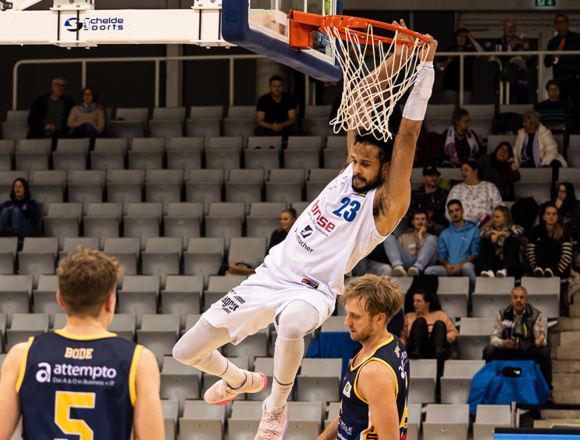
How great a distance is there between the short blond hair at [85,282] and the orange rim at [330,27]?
2.35 meters

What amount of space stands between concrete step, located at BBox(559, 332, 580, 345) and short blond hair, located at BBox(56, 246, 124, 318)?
7.59 metres

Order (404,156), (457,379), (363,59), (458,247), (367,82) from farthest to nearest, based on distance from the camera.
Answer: (458,247) < (457,379) < (363,59) < (367,82) < (404,156)

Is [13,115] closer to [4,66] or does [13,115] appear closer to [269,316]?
[4,66]

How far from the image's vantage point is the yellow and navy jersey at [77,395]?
3.07 m

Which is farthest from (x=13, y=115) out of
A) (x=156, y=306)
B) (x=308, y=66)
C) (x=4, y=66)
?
(x=308, y=66)

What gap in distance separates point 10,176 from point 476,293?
668cm

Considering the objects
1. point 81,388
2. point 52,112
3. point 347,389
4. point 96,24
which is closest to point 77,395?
point 81,388

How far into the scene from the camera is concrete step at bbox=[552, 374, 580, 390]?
30.5 feet

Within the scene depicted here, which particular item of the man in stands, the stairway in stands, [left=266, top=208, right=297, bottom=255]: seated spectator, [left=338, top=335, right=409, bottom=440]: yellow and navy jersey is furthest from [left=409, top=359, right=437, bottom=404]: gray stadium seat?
the man in stands

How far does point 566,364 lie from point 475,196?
2296mm

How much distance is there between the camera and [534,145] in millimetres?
11383

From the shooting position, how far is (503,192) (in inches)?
437

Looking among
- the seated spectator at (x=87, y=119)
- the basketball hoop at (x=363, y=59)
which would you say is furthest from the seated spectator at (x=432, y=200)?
the basketball hoop at (x=363, y=59)

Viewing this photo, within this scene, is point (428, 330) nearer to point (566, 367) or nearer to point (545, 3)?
point (566, 367)
